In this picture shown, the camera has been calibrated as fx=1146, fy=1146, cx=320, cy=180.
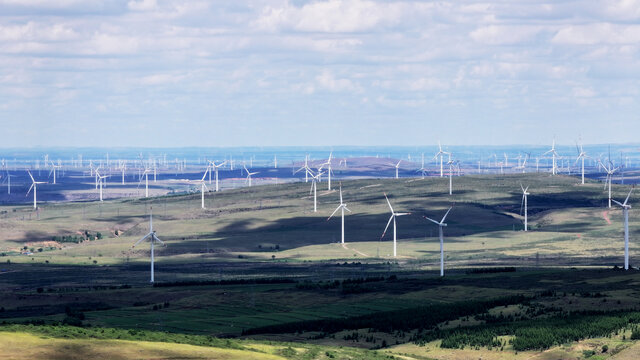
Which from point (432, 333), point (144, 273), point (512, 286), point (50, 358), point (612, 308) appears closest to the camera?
point (50, 358)

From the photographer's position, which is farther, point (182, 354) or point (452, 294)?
point (452, 294)

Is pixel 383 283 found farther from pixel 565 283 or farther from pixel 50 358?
pixel 50 358

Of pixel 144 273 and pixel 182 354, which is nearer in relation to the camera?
pixel 182 354

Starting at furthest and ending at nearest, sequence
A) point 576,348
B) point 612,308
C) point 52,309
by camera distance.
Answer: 1. point 52,309
2. point 612,308
3. point 576,348

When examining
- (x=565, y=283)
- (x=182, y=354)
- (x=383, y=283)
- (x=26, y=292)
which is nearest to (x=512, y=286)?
(x=565, y=283)

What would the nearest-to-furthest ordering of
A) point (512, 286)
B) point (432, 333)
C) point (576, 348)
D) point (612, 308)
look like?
point (576, 348) → point (432, 333) → point (612, 308) → point (512, 286)

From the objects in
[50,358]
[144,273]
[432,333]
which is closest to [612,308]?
[432,333]

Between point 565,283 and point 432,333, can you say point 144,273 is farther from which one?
point 432,333

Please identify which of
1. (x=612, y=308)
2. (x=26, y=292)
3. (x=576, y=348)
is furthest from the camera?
(x=26, y=292)
